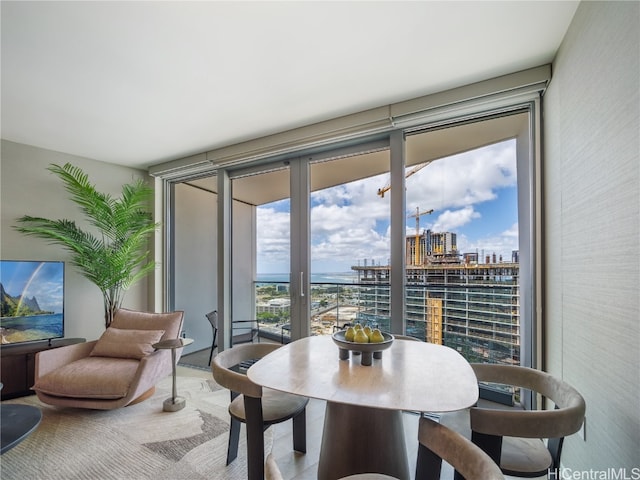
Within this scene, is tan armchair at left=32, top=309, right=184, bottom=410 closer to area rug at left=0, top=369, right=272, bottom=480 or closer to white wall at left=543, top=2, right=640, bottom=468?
area rug at left=0, top=369, right=272, bottom=480

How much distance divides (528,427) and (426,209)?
74.3 inches

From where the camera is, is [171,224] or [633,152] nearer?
[633,152]

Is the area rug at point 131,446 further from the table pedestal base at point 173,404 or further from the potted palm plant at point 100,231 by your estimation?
the potted palm plant at point 100,231

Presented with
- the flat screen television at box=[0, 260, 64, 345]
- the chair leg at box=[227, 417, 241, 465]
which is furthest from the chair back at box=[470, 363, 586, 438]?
the flat screen television at box=[0, 260, 64, 345]

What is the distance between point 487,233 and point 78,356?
3.81 meters

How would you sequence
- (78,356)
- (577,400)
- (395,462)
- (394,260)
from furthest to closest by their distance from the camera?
(78,356), (394,260), (395,462), (577,400)

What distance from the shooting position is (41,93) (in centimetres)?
251

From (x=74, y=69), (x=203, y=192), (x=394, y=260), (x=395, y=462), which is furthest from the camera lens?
(x=203, y=192)

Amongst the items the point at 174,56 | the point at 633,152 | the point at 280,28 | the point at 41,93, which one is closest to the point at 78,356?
the point at 41,93

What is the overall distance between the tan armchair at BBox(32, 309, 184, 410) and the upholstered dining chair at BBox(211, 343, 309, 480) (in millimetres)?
1134

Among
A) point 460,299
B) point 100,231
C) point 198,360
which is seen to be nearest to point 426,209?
point 460,299

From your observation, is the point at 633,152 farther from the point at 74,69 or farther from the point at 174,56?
the point at 74,69

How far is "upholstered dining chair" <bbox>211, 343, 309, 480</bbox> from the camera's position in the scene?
1.58m

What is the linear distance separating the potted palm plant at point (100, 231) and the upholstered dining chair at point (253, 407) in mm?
2474
